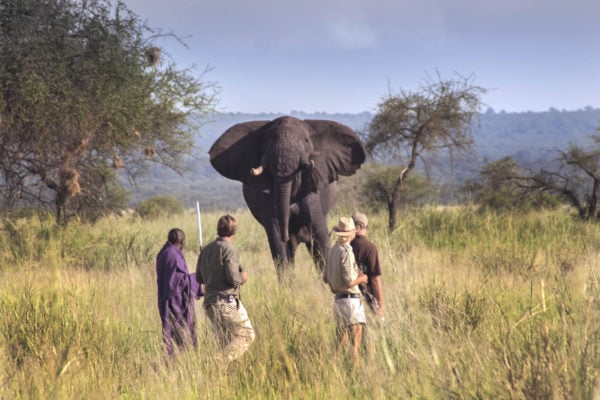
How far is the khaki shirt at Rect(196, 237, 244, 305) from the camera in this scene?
21.1 ft

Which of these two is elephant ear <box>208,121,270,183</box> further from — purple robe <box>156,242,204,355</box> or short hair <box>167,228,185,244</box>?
purple robe <box>156,242,204,355</box>

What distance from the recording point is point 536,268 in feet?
34.6

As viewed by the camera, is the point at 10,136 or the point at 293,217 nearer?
the point at 293,217

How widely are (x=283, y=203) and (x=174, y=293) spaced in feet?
10.6

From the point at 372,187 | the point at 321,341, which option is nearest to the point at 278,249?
the point at 321,341

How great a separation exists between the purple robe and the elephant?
9.18 ft

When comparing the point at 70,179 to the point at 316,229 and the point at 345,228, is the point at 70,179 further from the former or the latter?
the point at 345,228

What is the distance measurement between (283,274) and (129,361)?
3533mm

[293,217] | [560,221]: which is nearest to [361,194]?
[560,221]

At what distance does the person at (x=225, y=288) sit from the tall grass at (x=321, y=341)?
0.17m

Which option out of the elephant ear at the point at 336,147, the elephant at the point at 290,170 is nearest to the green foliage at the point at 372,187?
the elephant ear at the point at 336,147

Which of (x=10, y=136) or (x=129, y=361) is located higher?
(x=10, y=136)

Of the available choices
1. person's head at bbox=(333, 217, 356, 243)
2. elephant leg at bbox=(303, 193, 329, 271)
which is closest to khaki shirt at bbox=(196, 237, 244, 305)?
person's head at bbox=(333, 217, 356, 243)

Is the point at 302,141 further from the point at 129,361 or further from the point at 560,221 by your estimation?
the point at 560,221
